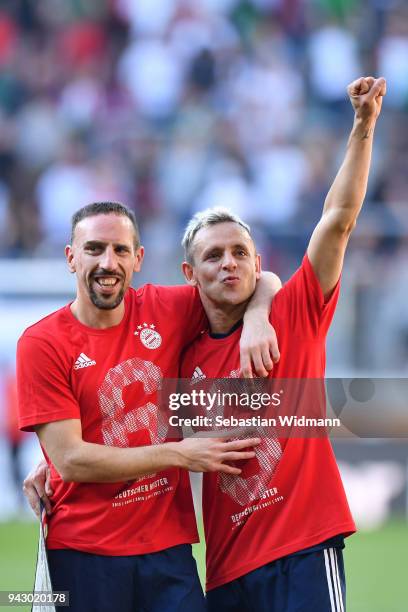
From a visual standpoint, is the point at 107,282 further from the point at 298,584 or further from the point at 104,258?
the point at 298,584

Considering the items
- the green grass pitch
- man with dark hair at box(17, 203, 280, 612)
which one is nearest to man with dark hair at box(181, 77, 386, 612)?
man with dark hair at box(17, 203, 280, 612)

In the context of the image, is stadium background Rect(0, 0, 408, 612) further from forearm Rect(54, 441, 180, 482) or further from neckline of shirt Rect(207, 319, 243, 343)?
forearm Rect(54, 441, 180, 482)

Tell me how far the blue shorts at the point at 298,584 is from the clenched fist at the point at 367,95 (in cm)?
163

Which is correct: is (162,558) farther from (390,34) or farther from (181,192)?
(390,34)

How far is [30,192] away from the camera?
508 inches

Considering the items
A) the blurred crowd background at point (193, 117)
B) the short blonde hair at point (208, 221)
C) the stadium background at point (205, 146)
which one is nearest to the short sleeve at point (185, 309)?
the short blonde hair at point (208, 221)

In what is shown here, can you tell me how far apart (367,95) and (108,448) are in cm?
163

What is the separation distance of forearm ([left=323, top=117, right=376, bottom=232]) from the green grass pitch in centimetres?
368

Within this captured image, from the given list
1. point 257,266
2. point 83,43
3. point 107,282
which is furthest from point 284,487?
point 83,43

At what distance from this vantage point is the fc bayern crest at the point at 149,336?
4.46 metres

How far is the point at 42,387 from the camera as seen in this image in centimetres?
425

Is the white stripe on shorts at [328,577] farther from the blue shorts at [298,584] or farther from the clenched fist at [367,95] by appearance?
the clenched fist at [367,95]

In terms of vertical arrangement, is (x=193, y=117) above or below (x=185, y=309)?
above

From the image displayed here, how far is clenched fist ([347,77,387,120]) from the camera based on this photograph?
13.5ft
